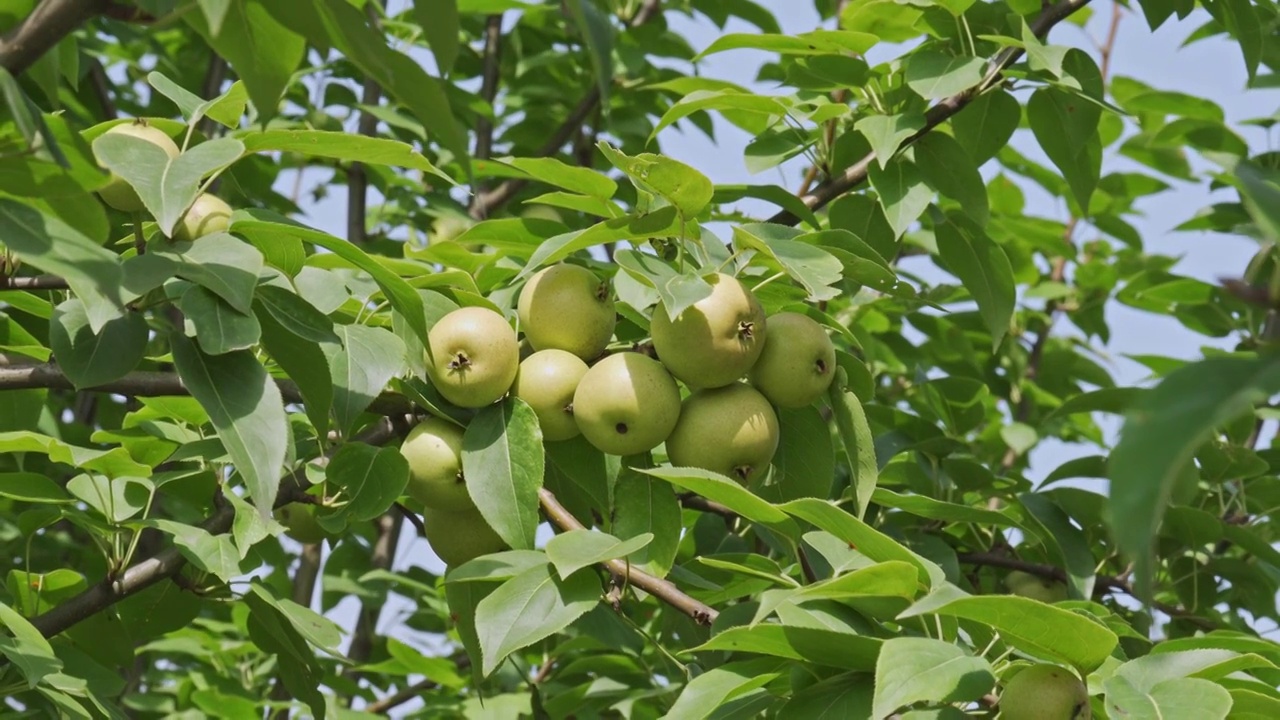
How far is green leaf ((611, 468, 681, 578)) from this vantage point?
79.9 inches

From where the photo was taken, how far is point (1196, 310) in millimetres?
3801

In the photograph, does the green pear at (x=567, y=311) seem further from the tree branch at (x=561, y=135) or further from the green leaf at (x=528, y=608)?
the tree branch at (x=561, y=135)

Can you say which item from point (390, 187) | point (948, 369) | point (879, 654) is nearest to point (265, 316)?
point (879, 654)

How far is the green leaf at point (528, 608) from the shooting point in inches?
69.3

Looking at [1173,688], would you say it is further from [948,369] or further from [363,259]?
[948,369]

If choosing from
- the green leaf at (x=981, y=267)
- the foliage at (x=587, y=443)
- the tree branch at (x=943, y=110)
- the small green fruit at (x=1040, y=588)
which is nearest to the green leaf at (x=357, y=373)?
the foliage at (x=587, y=443)

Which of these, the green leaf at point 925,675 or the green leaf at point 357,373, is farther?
the green leaf at point 357,373

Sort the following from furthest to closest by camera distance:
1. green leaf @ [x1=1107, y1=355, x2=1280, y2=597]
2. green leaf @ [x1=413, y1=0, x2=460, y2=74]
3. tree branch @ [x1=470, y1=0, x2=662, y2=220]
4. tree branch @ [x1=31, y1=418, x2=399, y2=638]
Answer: tree branch @ [x1=470, y1=0, x2=662, y2=220], tree branch @ [x1=31, y1=418, x2=399, y2=638], green leaf @ [x1=413, y1=0, x2=460, y2=74], green leaf @ [x1=1107, y1=355, x2=1280, y2=597]

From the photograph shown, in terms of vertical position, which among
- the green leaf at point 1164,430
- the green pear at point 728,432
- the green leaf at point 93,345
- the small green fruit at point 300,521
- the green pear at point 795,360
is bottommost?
the small green fruit at point 300,521

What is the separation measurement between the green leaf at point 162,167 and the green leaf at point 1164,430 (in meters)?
1.20

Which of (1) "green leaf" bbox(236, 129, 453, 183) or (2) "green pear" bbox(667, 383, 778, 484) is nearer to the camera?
(1) "green leaf" bbox(236, 129, 453, 183)

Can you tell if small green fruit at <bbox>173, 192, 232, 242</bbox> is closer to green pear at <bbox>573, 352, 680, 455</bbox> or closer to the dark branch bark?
green pear at <bbox>573, 352, 680, 455</bbox>

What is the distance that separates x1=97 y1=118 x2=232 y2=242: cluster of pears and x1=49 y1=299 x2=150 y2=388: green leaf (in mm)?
239

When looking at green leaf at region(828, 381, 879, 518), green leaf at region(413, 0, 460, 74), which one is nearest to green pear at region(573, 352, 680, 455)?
green leaf at region(828, 381, 879, 518)
